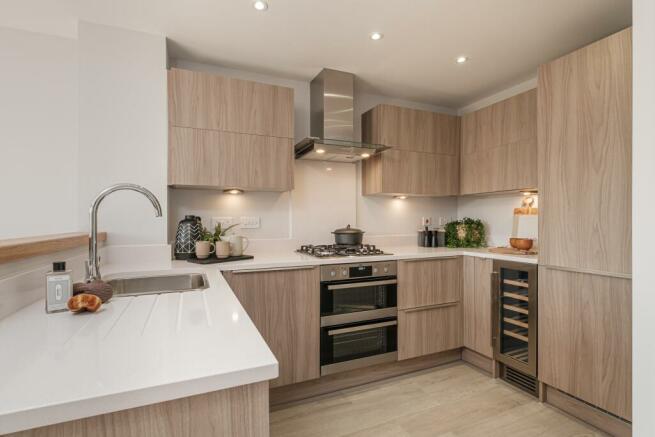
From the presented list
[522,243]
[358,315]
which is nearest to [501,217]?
[522,243]

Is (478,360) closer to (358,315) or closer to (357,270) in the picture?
Answer: (358,315)

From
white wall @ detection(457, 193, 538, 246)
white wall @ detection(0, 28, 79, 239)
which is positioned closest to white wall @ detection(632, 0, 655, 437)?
white wall @ detection(457, 193, 538, 246)

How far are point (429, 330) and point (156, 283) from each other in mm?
2008

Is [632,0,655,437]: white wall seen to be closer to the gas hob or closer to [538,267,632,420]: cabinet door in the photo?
[538,267,632,420]: cabinet door

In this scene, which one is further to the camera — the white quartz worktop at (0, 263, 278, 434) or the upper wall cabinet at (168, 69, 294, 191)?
the upper wall cabinet at (168, 69, 294, 191)

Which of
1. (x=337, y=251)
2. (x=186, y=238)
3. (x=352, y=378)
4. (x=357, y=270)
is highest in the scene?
(x=186, y=238)

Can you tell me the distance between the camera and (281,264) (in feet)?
7.03

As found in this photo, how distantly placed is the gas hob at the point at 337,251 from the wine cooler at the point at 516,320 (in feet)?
2.90

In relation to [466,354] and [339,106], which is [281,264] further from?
[466,354]

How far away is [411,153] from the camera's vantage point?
9.92 feet

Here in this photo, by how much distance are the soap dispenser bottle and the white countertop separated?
0.15 feet

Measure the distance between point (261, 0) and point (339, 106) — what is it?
3.47ft

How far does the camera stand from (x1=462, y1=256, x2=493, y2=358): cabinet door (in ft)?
8.28

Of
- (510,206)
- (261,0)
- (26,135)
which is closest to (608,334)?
(510,206)
